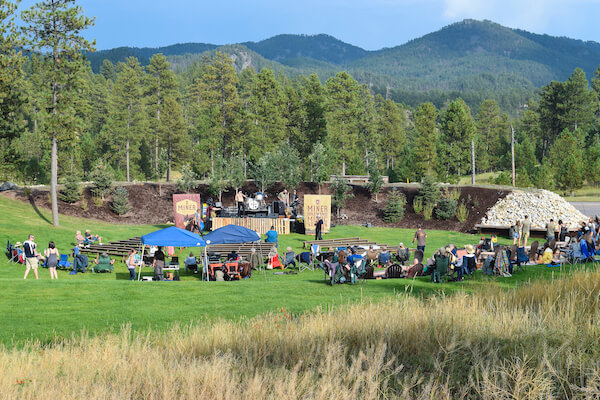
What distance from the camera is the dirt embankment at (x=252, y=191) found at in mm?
35438

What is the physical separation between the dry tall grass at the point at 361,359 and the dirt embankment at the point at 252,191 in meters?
26.9

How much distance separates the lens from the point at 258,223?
2895 centimetres

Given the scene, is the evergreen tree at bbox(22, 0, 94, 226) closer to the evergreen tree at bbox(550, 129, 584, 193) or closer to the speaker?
the speaker

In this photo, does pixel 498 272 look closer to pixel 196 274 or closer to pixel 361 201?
pixel 196 274

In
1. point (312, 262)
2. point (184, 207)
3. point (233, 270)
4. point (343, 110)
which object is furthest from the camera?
point (343, 110)

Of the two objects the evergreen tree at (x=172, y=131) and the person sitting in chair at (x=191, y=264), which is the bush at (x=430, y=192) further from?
the evergreen tree at (x=172, y=131)

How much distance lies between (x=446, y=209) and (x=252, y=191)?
630 inches

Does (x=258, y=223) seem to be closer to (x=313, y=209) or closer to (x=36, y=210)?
(x=313, y=209)

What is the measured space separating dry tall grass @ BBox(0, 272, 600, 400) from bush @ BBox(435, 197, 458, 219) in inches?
1093

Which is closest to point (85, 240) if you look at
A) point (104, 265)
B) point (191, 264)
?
point (104, 265)

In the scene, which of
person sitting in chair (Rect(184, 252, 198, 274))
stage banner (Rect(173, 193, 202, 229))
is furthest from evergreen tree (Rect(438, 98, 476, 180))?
person sitting in chair (Rect(184, 252, 198, 274))

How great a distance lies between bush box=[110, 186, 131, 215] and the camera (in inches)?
1446

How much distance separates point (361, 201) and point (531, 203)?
1255 cm

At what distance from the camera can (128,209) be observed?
3731 cm
